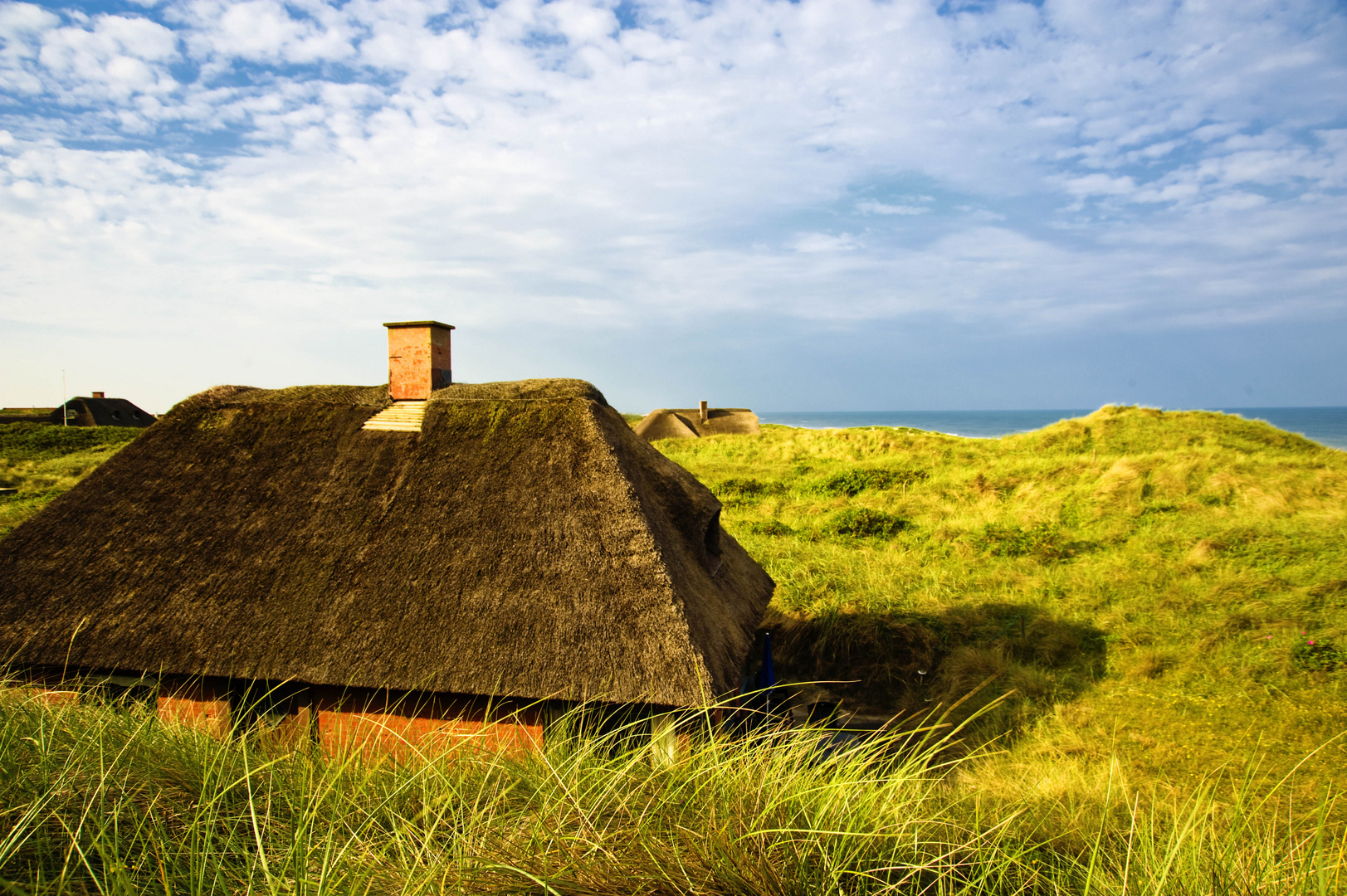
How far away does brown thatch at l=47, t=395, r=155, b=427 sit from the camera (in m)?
38.9

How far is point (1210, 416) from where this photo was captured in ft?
73.7

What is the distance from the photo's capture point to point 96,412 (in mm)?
39719

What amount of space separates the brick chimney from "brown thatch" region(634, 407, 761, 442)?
2718 cm

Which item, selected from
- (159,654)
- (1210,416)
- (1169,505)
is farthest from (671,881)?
(1210,416)

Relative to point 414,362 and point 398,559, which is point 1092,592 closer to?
point 398,559

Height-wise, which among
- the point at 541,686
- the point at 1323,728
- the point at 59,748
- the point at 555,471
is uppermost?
the point at 555,471

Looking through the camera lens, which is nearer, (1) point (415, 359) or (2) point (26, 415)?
(1) point (415, 359)

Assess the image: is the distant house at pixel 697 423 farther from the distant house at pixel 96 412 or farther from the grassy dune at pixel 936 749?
the distant house at pixel 96 412

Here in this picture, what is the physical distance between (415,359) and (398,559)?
117 inches

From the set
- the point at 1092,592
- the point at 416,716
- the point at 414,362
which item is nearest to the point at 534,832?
the point at 416,716

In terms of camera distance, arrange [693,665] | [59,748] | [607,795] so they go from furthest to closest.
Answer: [693,665] < [59,748] < [607,795]

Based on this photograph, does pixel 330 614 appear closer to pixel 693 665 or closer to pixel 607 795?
pixel 693 665

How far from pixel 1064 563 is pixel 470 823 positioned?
12.8 metres

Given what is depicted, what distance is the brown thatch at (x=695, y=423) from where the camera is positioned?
36.6m
